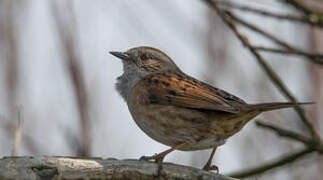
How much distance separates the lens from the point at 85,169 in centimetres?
356

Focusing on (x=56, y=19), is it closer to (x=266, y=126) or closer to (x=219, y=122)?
(x=219, y=122)

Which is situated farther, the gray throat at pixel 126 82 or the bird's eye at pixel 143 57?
the bird's eye at pixel 143 57

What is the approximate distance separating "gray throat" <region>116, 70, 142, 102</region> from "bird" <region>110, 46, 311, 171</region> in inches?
0.4

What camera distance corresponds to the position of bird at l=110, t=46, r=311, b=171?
14.8ft

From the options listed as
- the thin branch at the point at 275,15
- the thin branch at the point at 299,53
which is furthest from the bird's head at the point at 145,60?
the thin branch at the point at 299,53

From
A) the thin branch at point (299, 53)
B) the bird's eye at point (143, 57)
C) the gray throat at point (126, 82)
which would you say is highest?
the bird's eye at point (143, 57)

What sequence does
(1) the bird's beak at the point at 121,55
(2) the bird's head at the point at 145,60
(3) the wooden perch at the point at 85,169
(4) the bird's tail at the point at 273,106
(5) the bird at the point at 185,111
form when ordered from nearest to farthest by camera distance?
(3) the wooden perch at the point at 85,169 → (4) the bird's tail at the point at 273,106 → (5) the bird at the point at 185,111 → (1) the bird's beak at the point at 121,55 → (2) the bird's head at the point at 145,60

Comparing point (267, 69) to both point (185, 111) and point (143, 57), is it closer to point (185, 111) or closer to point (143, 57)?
point (185, 111)

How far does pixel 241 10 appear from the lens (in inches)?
183

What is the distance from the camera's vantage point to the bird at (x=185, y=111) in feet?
14.8

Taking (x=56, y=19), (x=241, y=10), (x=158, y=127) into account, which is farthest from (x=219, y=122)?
(x=56, y=19)

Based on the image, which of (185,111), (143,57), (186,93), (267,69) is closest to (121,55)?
(143,57)

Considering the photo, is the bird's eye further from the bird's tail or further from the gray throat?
the bird's tail

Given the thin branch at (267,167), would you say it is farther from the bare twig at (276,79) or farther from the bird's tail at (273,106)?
the bird's tail at (273,106)
